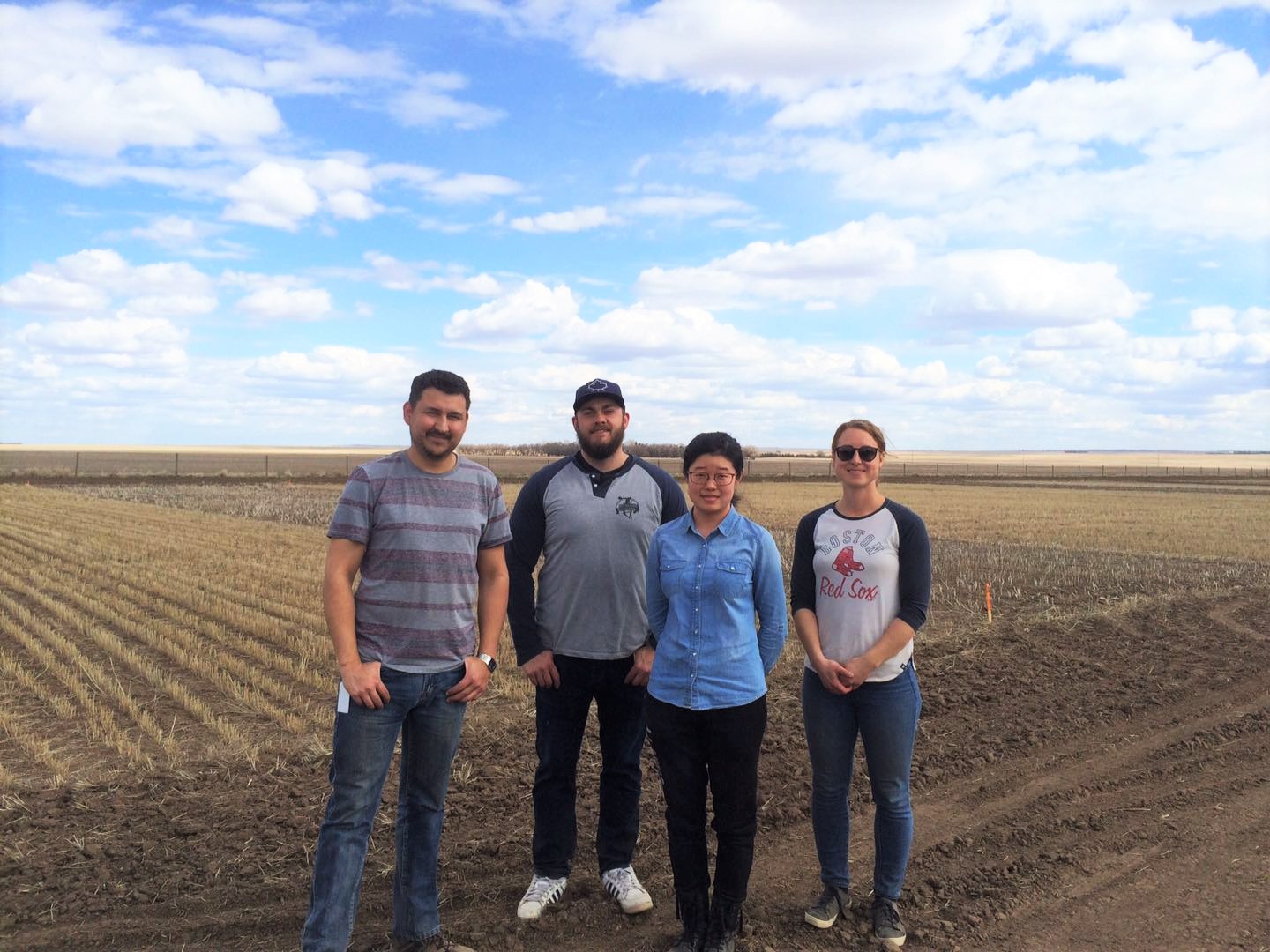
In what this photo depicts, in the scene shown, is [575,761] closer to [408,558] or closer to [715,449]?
[408,558]

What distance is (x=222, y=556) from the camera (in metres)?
16.9

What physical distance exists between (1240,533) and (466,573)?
24.2 metres

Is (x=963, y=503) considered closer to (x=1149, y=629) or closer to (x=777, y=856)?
(x=1149, y=629)

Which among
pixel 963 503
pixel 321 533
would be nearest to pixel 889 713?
pixel 321 533

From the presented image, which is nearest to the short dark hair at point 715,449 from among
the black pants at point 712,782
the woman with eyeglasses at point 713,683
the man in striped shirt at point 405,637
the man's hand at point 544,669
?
the woman with eyeglasses at point 713,683

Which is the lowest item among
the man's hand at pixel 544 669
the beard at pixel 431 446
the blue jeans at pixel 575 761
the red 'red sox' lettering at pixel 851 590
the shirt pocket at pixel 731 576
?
the blue jeans at pixel 575 761

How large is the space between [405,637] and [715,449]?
1.36m

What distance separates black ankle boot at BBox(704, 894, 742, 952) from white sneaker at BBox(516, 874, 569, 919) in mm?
761

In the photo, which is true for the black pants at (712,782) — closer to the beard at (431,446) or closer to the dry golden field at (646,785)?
the dry golden field at (646,785)

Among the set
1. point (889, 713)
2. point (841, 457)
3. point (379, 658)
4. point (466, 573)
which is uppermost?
point (841, 457)

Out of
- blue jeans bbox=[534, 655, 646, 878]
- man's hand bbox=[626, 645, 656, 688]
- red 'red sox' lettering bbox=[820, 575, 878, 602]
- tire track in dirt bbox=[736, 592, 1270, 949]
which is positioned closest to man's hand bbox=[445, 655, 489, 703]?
blue jeans bbox=[534, 655, 646, 878]

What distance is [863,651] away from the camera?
3.87 m

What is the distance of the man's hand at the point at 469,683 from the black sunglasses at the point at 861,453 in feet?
5.50

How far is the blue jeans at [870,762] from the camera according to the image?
3.91 meters
